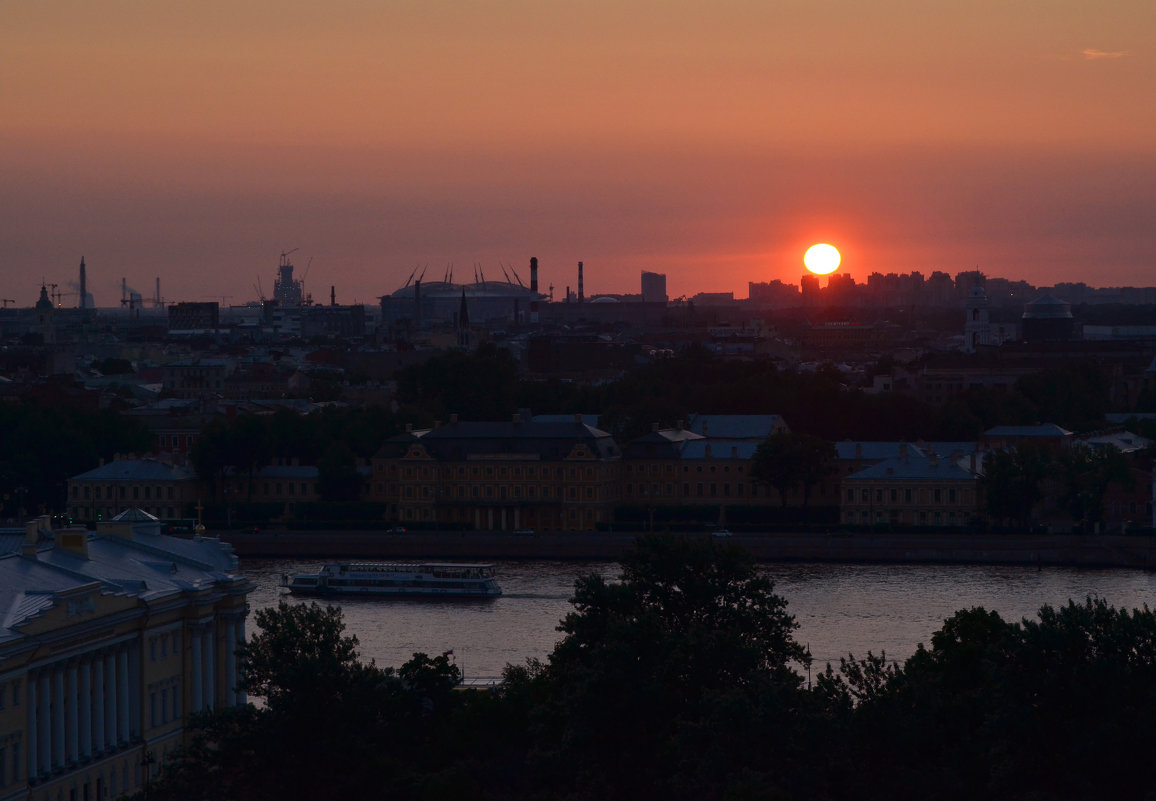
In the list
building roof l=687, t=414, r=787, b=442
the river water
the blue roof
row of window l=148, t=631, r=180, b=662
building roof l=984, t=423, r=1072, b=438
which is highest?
building roof l=687, t=414, r=787, b=442

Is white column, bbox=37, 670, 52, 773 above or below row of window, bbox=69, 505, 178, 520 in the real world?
above

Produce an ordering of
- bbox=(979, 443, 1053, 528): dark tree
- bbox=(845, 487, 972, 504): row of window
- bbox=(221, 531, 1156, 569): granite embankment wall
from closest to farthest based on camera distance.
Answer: bbox=(221, 531, 1156, 569): granite embankment wall
bbox=(979, 443, 1053, 528): dark tree
bbox=(845, 487, 972, 504): row of window

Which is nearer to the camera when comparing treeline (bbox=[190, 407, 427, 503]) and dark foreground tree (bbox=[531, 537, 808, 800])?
dark foreground tree (bbox=[531, 537, 808, 800])

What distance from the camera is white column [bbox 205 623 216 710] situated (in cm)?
2220

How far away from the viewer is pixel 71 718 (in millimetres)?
19734

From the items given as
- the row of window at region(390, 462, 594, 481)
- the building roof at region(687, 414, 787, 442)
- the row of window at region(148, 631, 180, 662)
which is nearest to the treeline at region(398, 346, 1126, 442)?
the building roof at region(687, 414, 787, 442)

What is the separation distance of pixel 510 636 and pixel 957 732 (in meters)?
12.8

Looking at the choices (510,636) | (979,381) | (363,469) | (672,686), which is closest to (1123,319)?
(979,381)

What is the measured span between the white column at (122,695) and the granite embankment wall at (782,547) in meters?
18.6

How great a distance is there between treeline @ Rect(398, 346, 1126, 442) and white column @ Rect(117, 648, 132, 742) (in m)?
30.0

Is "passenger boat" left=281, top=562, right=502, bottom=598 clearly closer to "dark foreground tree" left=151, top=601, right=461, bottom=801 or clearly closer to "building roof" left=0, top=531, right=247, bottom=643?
"building roof" left=0, top=531, right=247, bottom=643

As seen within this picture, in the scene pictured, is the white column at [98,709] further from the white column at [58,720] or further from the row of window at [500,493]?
the row of window at [500,493]

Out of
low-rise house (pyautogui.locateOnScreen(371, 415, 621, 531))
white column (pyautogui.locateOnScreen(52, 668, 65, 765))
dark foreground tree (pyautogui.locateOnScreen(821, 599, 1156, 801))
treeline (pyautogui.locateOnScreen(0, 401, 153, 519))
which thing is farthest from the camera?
treeline (pyautogui.locateOnScreen(0, 401, 153, 519))

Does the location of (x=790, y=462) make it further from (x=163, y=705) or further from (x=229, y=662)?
(x=163, y=705)
